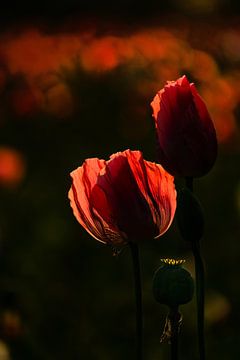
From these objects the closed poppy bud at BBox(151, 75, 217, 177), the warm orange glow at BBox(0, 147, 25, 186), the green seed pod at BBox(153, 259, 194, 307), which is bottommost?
the green seed pod at BBox(153, 259, 194, 307)

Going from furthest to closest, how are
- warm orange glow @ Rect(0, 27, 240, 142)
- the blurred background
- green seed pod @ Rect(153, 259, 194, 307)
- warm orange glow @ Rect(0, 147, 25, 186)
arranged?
warm orange glow @ Rect(0, 27, 240, 142), warm orange glow @ Rect(0, 147, 25, 186), the blurred background, green seed pod @ Rect(153, 259, 194, 307)

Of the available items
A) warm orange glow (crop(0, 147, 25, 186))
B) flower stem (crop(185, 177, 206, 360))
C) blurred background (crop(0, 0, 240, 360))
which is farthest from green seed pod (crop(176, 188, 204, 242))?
warm orange glow (crop(0, 147, 25, 186))

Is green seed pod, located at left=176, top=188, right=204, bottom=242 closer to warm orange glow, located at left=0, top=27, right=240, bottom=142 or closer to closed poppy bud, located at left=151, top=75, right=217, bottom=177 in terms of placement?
closed poppy bud, located at left=151, top=75, right=217, bottom=177

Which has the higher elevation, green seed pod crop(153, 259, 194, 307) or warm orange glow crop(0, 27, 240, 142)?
warm orange glow crop(0, 27, 240, 142)

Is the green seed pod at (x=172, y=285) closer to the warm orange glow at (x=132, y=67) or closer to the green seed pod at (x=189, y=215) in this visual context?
the green seed pod at (x=189, y=215)

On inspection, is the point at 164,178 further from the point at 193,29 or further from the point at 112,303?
the point at 193,29

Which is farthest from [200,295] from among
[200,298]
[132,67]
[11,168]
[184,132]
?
[132,67]

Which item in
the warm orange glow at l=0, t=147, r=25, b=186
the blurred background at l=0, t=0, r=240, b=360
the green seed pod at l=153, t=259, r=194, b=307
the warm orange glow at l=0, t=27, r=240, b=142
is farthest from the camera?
the warm orange glow at l=0, t=27, r=240, b=142
